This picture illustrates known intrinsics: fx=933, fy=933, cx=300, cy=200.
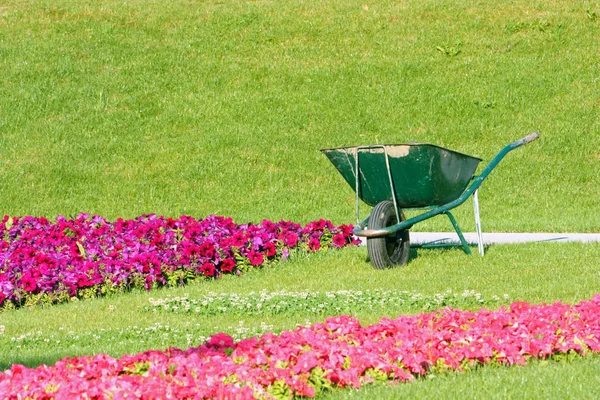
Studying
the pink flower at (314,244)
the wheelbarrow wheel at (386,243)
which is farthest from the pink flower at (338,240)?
the wheelbarrow wheel at (386,243)

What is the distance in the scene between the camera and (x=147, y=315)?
691cm

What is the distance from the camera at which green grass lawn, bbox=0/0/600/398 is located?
1269cm

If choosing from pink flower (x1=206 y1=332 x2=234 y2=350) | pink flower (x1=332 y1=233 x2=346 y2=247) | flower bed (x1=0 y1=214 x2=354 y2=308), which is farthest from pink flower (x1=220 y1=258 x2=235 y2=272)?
pink flower (x1=206 y1=332 x2=234 y2=350)

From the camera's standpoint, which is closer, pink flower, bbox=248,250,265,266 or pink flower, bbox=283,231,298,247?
pink flower, bbox=248,250,265,266

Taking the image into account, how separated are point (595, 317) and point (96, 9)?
19.5 metres

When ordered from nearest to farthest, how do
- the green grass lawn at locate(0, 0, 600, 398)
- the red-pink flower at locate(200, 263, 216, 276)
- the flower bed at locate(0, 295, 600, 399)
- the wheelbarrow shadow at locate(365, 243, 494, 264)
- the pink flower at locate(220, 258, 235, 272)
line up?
the flower bed at locate(0, 295, 600, 399) → the red-pink flower at locate(200, 263, 216, 276) → the pink flower at locate(220, 258, 235, 272) → the wheelbarrow shadow at locate(365, 243, 494, 264) → the green grass lawn at locate(0, 0, 600, 398)

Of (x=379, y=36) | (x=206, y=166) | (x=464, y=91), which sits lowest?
(x=206, y=166)

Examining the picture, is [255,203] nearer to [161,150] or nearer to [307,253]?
[161,150]

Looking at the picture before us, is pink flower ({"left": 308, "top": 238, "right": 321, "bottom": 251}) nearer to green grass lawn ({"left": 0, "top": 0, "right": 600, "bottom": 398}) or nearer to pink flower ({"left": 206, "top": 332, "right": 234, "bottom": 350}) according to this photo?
green grass lawn ({"left": 0, "top": 0, "right": 600, "bottom": 398})

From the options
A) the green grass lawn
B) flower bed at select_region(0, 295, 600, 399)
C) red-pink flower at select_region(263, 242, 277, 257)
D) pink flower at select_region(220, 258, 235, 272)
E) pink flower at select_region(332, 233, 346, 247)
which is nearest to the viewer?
flower bed at select_region(0, 295, 600, 399)

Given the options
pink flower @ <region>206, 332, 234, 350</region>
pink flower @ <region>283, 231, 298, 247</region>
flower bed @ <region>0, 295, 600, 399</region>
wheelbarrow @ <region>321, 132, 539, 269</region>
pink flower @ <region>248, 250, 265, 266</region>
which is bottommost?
flower bed @ <region>0, 295, 600, 399</region>

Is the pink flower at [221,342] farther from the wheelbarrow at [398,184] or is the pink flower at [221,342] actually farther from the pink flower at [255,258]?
the pink flower at [255,258]

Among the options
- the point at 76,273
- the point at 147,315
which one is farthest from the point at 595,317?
the point at 76,273

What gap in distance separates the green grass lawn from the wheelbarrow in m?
0.34
